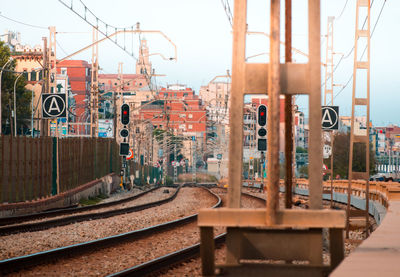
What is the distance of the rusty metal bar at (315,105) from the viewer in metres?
6.02

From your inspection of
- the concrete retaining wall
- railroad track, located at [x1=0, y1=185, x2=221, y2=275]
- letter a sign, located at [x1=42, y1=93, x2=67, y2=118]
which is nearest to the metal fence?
the concrete retaining wall

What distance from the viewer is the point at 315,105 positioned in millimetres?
6070

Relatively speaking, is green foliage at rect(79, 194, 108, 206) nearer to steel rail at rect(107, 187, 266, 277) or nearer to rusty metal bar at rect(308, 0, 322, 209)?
steel rail at rect(107, 187, 266, 277)

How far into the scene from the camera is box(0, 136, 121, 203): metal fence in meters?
20.8

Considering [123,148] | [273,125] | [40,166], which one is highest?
[273,125]

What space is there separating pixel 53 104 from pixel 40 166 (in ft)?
10.4

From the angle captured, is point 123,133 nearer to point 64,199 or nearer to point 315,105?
point 64,199

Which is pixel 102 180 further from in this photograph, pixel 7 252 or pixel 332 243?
pixel 332 243

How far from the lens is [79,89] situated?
166250 mm

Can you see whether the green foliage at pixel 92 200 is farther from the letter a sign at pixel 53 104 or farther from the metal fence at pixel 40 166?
the letter a sign at pixel 53 104

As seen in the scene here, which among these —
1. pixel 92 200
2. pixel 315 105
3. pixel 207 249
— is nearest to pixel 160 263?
pixel 207 249

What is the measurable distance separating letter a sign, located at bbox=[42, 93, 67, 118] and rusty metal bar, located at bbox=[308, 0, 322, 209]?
54.3ft

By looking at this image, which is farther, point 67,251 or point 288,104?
point 67,251

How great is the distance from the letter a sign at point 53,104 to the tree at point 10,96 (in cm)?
5116
